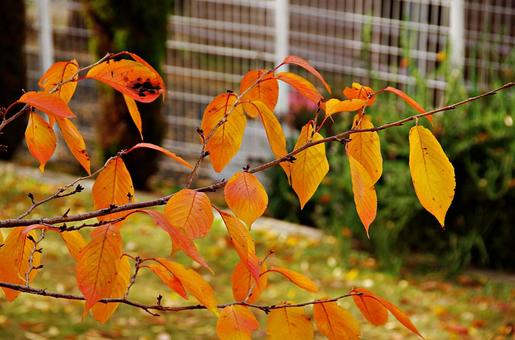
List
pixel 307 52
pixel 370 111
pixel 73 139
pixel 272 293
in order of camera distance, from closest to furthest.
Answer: pixel 73 139, pixel 272 293, pixel 370 111, pixel 307 52

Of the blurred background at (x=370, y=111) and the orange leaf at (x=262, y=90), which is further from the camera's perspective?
the blurred background at (x=370, y=111)

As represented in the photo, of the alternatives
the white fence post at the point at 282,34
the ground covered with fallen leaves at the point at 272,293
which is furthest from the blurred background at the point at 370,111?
the ground covered with fallen leaves at the point at 272,293

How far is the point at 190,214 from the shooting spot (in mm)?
1312

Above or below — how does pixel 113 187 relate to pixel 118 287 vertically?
above

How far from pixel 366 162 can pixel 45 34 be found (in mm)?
7215

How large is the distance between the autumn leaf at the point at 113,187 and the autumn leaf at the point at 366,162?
36 centimetres

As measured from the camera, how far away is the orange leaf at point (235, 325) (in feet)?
4.85

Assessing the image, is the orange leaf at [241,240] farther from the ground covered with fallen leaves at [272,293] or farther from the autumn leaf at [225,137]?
the ground covered with fallen leaves at [272,293]

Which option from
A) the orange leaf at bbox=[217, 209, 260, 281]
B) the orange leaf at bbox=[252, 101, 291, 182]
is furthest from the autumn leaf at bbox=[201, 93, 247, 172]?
the orange leaf at bbox=[217, 209, 260, 281]

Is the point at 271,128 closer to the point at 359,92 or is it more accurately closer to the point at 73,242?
the point at 359,92

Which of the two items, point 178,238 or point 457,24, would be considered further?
point 457,24

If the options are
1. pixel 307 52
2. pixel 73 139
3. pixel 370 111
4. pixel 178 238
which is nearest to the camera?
pixel 178 238

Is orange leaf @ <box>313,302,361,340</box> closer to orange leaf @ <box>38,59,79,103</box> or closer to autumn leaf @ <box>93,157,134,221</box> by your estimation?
autumn leaf @ <box>93,157,134,221</box>

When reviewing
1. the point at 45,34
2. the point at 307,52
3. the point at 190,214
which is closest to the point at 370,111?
the point at 307,52
